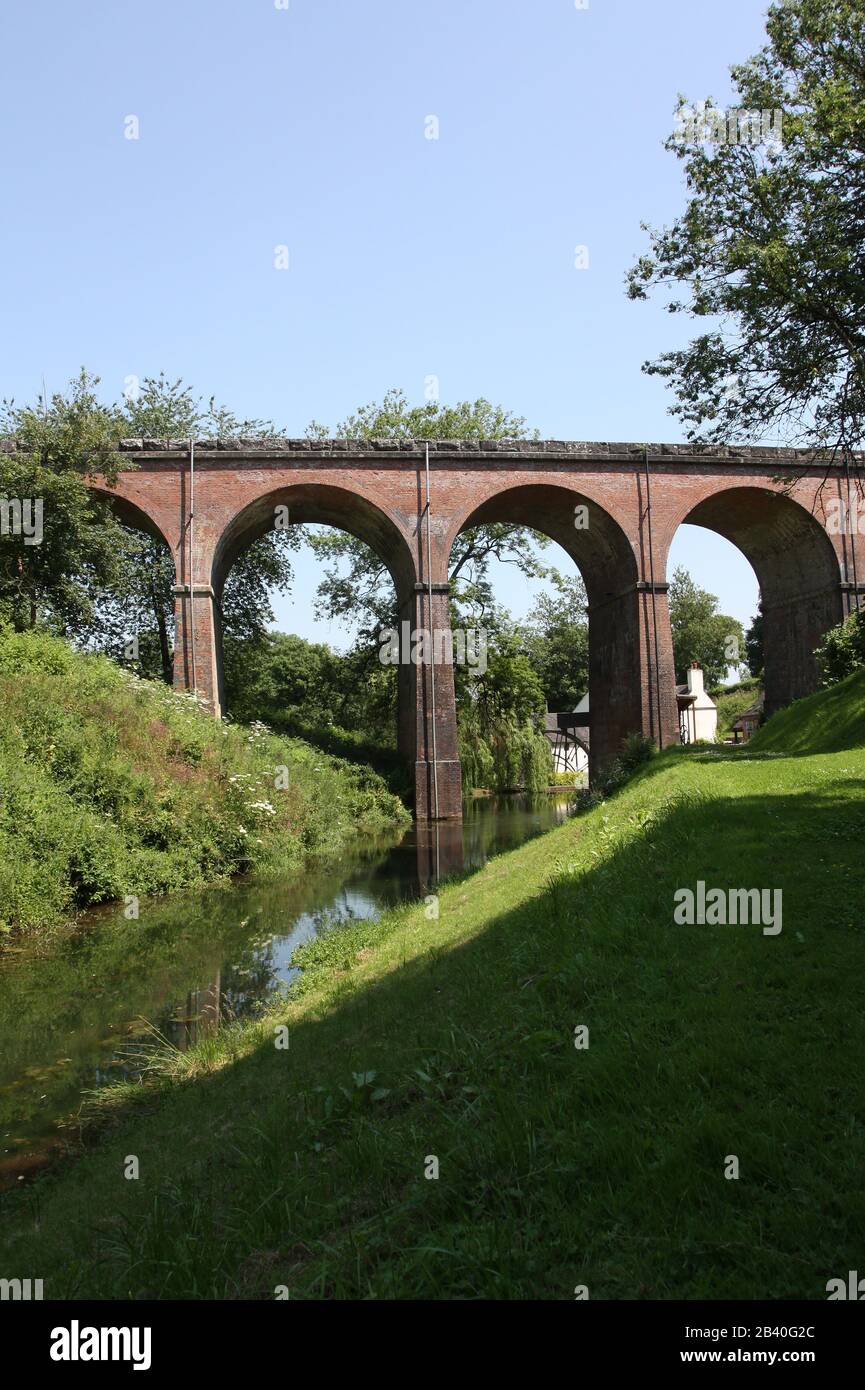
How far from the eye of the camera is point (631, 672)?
26719mm

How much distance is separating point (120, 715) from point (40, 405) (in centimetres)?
1034

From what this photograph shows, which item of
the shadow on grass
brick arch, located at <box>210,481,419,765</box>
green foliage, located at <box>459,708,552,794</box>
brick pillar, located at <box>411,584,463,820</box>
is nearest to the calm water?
the shadow on grass

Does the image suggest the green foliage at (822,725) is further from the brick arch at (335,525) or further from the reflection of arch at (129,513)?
the reflection of arch at (129,513)

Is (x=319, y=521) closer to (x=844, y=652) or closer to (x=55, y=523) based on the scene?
(x=55, y=523)

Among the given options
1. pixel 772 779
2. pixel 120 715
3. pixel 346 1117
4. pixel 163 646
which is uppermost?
pixel 163 646

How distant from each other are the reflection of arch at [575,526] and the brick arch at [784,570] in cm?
227

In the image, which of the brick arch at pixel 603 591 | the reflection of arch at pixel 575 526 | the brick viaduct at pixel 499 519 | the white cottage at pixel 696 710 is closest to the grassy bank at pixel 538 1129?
the brick viaduct at pixel 499 519

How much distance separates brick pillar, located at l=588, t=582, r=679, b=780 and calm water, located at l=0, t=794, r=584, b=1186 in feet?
37.6

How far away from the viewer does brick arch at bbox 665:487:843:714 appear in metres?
27.6

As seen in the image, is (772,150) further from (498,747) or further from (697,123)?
(498,747)

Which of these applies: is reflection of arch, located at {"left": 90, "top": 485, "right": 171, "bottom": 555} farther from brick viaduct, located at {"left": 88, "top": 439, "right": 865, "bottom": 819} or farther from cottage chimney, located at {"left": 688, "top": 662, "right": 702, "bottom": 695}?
Result: cottage chimney, located at {"left": 688, "top": 662, "right": 702, "bottom": 695}

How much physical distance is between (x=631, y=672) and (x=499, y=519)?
22.0 ft

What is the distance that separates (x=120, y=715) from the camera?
609 inches

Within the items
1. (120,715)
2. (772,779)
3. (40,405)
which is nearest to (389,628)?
(40,405)
